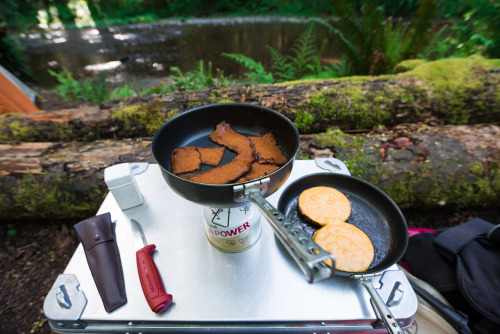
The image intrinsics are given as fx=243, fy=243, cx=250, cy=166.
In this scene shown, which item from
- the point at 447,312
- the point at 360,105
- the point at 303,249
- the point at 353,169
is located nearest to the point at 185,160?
the point at 303,249

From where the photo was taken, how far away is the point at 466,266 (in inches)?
63.1

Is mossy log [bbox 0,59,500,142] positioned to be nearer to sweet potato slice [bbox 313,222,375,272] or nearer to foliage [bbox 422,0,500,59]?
sweet potato slice [bbox 313,222,375,272]

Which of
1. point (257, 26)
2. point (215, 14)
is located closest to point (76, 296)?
point (257, 26)

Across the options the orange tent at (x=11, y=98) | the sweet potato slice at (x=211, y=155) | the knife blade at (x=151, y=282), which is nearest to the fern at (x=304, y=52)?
the sweet potato slice at (x=211, y=155)

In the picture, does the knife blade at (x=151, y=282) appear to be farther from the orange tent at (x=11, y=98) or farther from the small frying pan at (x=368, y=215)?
the orange tent at (x=11, y=98)

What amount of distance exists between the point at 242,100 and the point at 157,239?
1.74m

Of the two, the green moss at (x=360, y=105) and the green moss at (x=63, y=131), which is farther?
the green moss at (x=360, y=105)

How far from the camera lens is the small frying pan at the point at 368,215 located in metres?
1.21

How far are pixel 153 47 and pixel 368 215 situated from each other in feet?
32.1

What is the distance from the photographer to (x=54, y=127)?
8.04ft

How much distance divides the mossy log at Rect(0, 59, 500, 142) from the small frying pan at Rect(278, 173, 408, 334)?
1119 mm

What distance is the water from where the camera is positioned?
720 cm

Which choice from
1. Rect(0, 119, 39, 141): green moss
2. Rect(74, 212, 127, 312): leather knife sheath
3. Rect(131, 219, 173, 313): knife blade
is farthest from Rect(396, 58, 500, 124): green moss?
Rect(0, 119, 39, 141): green moss

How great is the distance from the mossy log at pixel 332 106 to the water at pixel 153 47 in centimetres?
441
